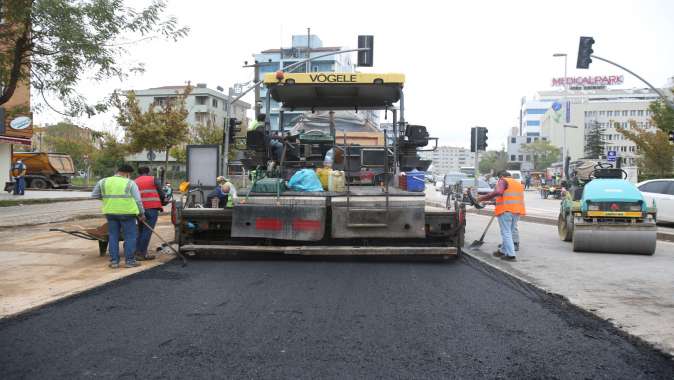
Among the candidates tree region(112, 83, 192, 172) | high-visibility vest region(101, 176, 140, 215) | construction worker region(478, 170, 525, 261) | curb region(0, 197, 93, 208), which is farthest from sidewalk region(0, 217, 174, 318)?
tree region(112, 83, 192, 172)

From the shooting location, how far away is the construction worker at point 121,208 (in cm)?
808

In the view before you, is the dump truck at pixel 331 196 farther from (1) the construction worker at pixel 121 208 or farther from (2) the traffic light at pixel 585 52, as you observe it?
(2) the traffic light at pixel 585 52

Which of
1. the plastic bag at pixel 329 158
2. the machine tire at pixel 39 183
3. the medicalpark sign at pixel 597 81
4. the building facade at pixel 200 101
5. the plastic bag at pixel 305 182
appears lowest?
the machine tire at pixel 39 183

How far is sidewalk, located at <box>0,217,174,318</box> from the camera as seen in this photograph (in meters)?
6.19

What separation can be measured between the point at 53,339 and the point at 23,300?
1.74 meters

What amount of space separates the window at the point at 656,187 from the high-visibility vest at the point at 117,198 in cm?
1336

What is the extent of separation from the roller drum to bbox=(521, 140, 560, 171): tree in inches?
3508

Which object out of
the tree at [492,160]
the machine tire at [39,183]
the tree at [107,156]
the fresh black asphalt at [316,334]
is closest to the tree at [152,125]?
the tree at [107,156]

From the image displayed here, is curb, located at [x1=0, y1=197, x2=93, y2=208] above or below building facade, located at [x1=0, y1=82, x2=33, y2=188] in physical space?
below

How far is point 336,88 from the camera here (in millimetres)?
9109

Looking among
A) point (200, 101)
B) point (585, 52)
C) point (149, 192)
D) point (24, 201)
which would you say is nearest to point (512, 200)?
point (149, 192)

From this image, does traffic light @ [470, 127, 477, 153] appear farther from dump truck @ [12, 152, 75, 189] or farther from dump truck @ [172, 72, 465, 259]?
dump truck @ [12, 152, 75, 189]

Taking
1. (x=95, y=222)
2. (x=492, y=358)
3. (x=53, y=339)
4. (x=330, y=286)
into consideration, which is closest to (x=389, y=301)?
(x=330, y=286)

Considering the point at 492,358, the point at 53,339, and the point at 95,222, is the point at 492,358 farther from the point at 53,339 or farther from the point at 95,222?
the point at 95,222
